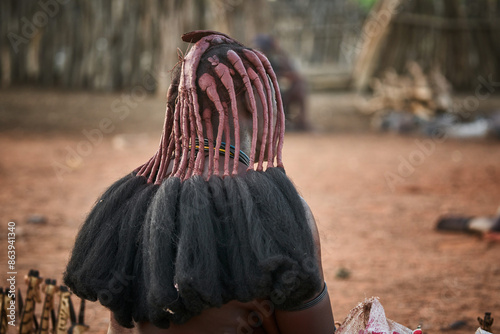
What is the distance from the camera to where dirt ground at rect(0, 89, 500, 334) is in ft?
12.9

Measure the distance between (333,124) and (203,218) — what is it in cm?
1019

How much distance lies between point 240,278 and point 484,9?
14783 millimetres

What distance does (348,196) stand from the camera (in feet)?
21.5

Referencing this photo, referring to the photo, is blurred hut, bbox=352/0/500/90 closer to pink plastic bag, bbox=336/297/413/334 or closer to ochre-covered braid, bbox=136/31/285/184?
ochre-covered braid, bbox=136/31/285/184

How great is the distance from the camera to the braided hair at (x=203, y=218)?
5.61 feet

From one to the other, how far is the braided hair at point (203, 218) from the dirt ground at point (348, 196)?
0.35m

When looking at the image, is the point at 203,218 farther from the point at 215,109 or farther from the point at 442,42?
the point at 442,42

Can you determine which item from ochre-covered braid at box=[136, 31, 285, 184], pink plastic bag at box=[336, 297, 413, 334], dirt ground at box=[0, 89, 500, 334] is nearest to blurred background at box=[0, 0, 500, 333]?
dirt ground at box=[0, 89, 500, 334]

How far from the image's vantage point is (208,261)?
1696mm

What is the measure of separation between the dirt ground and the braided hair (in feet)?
1.14

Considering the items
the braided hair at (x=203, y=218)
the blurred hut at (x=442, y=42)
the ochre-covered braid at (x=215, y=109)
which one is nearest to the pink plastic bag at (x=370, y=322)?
the braided hair at (x=203, y=218)

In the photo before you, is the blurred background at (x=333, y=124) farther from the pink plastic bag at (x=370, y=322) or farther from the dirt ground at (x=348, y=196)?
the pink plastic bag at (x=370, y=322)

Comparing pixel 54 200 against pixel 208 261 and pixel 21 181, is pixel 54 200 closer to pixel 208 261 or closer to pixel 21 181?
pixel 21 181

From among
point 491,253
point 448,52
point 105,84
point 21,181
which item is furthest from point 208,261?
point 448,52
